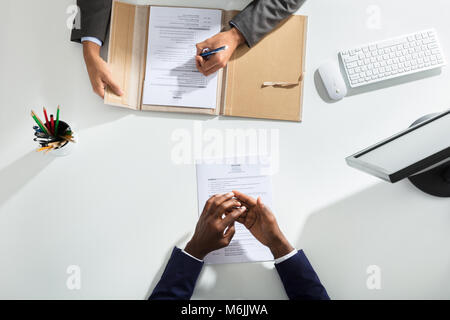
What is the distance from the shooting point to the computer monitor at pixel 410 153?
604 millimetres

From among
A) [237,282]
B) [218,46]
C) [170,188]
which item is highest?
[218,46]

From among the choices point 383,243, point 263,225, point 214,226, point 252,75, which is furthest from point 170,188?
point 383,243

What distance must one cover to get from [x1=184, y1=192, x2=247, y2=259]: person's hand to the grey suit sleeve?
453mm

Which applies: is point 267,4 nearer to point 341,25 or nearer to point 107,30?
point 341,25

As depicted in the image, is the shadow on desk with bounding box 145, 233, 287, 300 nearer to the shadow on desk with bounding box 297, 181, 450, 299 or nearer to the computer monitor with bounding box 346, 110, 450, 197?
the shadow on desk with bounding box 297, 181, 450, 299

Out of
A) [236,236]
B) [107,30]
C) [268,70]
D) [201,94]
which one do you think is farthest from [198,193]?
[107,30]

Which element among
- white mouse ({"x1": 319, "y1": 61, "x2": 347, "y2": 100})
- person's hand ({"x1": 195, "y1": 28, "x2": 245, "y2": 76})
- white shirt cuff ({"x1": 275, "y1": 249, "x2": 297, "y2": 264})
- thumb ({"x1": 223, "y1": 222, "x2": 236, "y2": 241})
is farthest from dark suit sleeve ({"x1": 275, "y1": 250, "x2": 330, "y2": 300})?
person's hand ({"x1": 195, "y1": 28, "x2": 245, "y2": 76})

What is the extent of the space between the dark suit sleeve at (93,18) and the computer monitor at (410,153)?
2.49ft

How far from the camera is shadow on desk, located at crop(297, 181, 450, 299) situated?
92cm

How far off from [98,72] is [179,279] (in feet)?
1.99

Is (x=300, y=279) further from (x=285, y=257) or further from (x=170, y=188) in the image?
(x=170, y=188)

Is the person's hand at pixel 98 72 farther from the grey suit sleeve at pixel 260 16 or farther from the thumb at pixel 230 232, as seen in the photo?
the thumb at pixel 230 232

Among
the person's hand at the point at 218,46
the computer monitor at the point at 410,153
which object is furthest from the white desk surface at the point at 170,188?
the computer monitor at the point at 410,153

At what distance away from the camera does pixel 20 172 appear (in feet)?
3.06
